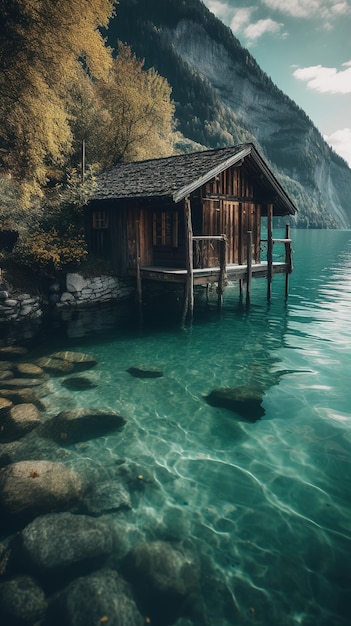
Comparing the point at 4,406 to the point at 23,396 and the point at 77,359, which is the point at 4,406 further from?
the point at 77,359

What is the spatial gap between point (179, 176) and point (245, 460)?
11.5 m

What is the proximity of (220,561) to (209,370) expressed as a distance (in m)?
6.13

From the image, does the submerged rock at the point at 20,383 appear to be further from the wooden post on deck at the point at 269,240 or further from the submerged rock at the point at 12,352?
the wooden post on deck at the point at 269,240

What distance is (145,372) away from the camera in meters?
10.0

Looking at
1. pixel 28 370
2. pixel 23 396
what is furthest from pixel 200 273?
pixel 23 396

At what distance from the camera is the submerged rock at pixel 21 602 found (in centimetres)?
352

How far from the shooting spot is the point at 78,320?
49.9 feet

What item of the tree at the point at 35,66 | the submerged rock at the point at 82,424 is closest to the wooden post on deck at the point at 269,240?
the tree at the point at 35,66

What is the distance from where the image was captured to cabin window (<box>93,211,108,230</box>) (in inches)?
707

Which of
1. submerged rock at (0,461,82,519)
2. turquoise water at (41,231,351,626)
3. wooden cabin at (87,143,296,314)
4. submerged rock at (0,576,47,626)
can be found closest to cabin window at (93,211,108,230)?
wooden cabin at (87,143,296,314)

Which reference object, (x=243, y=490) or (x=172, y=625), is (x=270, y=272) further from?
(x=172, y=625)

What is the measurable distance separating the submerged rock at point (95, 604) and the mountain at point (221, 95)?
9275cm

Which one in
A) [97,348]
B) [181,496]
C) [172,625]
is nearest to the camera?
[172,625]

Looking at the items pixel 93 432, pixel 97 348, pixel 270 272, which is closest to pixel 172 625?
pixel 93 432
